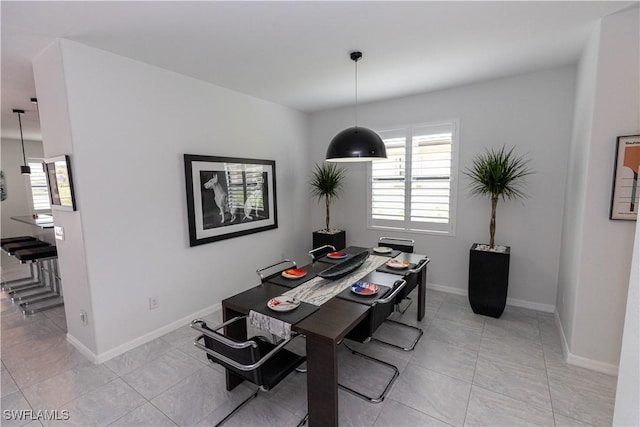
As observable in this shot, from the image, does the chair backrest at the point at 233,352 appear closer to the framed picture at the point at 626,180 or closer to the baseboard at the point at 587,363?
the baseboard at the point at 587,363

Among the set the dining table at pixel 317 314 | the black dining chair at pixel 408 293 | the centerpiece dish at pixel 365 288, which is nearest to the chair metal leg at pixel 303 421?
the dining table at pixel 317 314

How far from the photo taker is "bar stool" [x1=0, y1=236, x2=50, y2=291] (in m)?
4.06

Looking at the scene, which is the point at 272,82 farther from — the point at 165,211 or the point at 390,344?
the point at 390,344

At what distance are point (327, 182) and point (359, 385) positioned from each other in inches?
114

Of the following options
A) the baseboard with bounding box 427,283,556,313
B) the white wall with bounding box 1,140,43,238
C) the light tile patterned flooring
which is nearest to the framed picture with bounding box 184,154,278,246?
the light tile patterned flooring

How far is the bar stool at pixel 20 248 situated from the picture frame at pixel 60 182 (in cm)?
218

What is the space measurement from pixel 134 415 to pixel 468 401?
2384 mm

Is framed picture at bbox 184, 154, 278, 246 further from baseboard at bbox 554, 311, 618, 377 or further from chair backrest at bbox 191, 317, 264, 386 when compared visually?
baseboard at bbox 554, 311, 618, 377

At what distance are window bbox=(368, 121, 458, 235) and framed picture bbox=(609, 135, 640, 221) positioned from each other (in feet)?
5.66

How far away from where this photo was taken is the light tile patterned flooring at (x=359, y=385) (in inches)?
77.3

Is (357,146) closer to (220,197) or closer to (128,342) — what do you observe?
(220,197)

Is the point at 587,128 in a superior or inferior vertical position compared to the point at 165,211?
superior

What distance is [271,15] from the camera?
6.54 feet

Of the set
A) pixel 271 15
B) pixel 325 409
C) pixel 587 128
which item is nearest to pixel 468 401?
pixel 325 409
